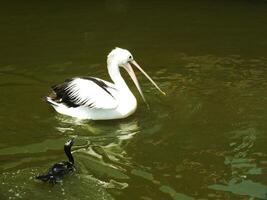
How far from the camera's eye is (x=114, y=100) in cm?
705

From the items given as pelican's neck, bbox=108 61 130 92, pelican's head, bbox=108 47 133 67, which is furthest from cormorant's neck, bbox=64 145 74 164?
pelican's head, bbox=108 47 133 67

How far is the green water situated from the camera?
5609 millimetres

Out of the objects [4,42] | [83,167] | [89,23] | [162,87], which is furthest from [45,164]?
[89,23]

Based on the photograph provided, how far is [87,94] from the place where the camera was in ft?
23.1

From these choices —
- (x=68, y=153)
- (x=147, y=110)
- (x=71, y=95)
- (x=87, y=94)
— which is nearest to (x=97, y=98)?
(x=87, y=94)

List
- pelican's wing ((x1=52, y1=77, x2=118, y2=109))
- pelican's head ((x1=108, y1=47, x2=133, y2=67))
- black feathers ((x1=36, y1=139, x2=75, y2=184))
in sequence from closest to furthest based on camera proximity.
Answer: black feathers ((x1=36, y1=139, x2=75, y2=184))
pelican's wing ((x1=52, y1=77, x2=118, y2=109))
pelican's head ((x1=108, y1=47, x2=133, y2=67))

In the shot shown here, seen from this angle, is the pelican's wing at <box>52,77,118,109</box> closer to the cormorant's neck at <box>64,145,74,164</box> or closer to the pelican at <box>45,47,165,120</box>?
the pelican at <box>45,47,165,120</box>

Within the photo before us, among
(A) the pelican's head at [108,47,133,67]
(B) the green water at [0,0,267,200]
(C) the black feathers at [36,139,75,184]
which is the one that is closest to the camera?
(C) the black feathers at [36,139,75,184]

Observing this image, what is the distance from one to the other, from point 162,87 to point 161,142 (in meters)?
1.81

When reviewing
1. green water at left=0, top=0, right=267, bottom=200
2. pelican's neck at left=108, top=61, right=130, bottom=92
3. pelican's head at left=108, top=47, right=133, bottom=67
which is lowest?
green water at left=0, top=0, right=267, bottom=200

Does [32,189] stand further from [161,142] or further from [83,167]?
[161,142]

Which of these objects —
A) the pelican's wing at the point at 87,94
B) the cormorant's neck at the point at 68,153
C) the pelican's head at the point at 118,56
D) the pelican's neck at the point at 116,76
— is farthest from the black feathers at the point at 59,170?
the pelican's head at the point at 118,56

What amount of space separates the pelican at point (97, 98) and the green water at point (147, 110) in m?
0.13

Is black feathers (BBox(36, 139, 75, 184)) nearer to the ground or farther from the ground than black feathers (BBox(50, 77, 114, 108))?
nearer to the ground
